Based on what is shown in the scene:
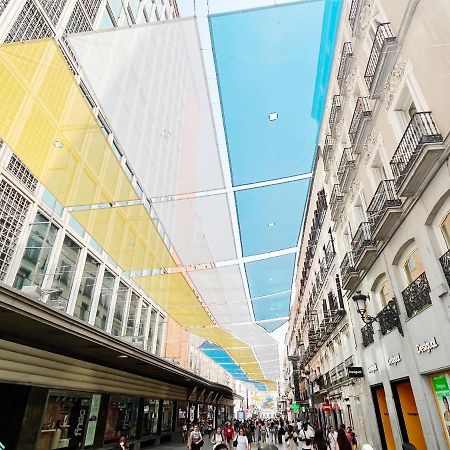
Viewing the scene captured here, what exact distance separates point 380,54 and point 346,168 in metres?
4.36

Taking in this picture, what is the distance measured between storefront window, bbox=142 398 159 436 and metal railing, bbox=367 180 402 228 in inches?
613

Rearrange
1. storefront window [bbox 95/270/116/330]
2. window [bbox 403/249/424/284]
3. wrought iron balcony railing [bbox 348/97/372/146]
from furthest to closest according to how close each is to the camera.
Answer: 1. storefront window [bbox 95/270/116/330]
2. wrought iron balcony railing [bbox 348/97/372/146]
3. window [bbox 403/249/424/284]

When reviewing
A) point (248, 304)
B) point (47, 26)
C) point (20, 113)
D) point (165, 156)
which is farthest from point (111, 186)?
point (248, 304)

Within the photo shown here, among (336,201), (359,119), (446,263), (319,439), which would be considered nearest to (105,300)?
(319,439)

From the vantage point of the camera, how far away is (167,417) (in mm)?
22266

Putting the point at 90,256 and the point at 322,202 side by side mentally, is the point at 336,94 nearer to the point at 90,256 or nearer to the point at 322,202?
the point at 322,202

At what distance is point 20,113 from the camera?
6.54 meters

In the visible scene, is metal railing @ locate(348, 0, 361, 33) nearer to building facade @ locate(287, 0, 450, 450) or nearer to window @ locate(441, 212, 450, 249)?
building facade @ locate(287, 0, 450, 450)

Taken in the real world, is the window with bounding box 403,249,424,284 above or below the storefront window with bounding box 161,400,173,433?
above

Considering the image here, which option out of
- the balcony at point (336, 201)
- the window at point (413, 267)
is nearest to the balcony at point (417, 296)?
the window at point (413, 267)

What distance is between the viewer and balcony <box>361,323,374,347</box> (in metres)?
11.4

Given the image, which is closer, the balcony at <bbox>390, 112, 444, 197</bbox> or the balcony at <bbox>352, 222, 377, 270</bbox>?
the balcony at <bbox>390, 112, 444, 197</bbox>

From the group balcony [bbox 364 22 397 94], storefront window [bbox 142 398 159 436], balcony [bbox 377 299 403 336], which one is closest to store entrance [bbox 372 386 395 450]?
balcony [bbox 377 299 403 336]

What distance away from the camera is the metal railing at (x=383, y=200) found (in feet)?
27.7
